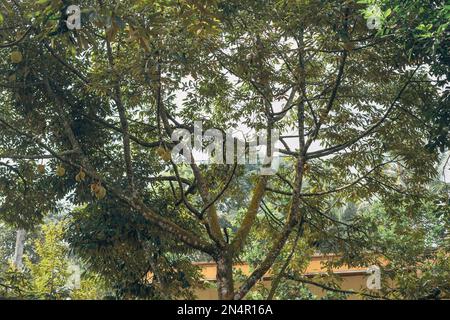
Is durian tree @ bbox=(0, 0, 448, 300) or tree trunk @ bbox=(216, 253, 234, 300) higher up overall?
durian tree @ bbox=(0, 0, 448, 300)

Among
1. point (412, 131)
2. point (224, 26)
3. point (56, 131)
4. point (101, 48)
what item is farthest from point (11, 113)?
point (412, 131)

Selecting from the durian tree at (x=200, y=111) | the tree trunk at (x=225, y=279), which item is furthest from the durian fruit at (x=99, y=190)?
the tree trunk at (x=225, y=279)

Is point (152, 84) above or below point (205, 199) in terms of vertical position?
above

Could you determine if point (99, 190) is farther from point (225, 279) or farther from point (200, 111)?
point (200, 111)

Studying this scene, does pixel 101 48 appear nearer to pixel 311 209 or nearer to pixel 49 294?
pixel 49 294

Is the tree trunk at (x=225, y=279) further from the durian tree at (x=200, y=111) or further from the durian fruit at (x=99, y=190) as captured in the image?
the durian fruit at (x=99, y=190)

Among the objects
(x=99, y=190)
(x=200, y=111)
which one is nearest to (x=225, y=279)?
(x=99, y=190)

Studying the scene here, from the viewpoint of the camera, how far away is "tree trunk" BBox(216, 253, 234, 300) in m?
6.03

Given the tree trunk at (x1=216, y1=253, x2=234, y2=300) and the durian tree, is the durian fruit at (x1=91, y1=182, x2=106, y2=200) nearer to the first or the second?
the durian tree

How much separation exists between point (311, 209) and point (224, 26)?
315 cm

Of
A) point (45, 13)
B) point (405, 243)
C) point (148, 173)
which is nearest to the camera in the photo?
point (45, 13)

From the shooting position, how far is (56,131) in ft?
23.7

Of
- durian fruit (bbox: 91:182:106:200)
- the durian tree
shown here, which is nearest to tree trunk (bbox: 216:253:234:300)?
the durian tree

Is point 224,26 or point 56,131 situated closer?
point 224,26
